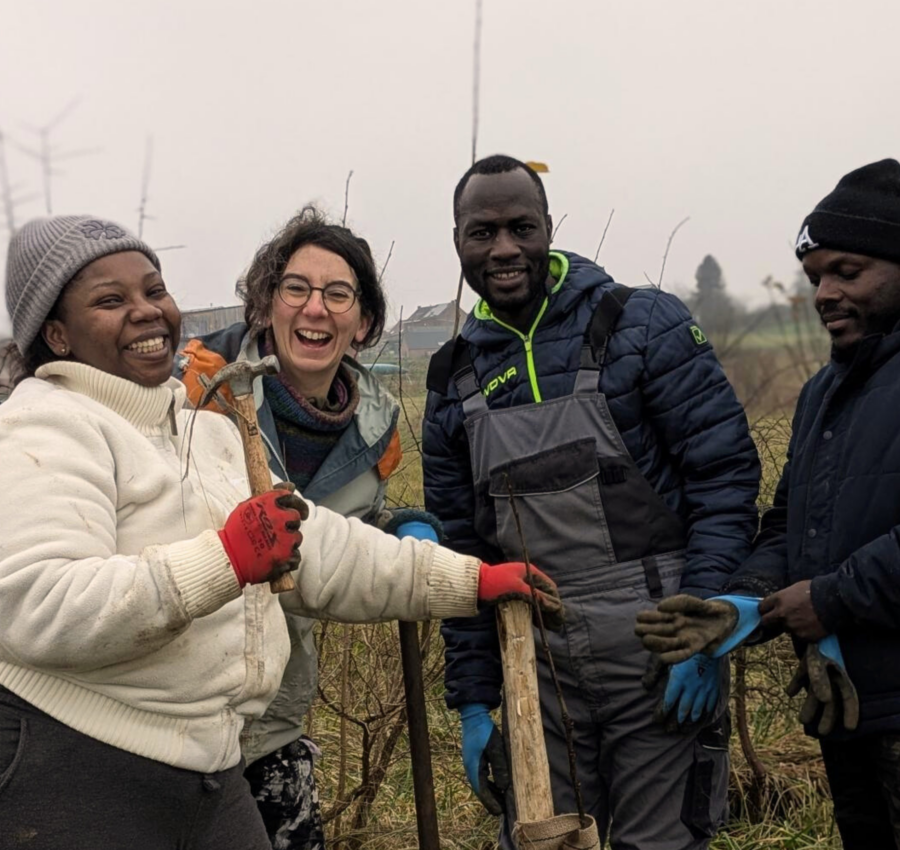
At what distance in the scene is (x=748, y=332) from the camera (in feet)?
5.70

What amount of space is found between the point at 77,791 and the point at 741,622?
4.90 ft

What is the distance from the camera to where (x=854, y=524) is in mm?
2188

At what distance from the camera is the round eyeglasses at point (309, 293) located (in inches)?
110

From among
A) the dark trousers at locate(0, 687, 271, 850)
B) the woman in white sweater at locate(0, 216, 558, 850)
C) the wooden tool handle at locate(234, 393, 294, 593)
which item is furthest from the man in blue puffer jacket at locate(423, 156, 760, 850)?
the dark trousers at locate(0, 687, 271, 850)

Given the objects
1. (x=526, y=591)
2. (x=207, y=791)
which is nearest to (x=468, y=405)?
(x=526, y=591)

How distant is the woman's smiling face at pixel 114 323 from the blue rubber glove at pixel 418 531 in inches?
34.7

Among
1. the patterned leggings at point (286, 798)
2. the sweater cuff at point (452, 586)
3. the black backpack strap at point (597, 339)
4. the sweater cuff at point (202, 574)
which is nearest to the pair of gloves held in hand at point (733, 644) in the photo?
the sweater cuff at point (452, 586)

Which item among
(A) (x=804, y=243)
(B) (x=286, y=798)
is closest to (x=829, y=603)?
(A) (x=804, y=243)

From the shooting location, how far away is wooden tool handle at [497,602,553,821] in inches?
91.1

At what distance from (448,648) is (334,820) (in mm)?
1250

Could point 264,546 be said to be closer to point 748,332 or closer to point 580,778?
point 748,332

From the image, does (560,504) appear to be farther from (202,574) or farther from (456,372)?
(202,574)

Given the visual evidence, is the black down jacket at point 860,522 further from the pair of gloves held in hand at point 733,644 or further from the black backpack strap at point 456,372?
the black backpack strap at point 456,372

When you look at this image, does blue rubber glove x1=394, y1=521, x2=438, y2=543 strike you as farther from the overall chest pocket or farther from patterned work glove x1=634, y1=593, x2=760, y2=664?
patterned work glove x1=634, y1=593, x2=760, y2=664
